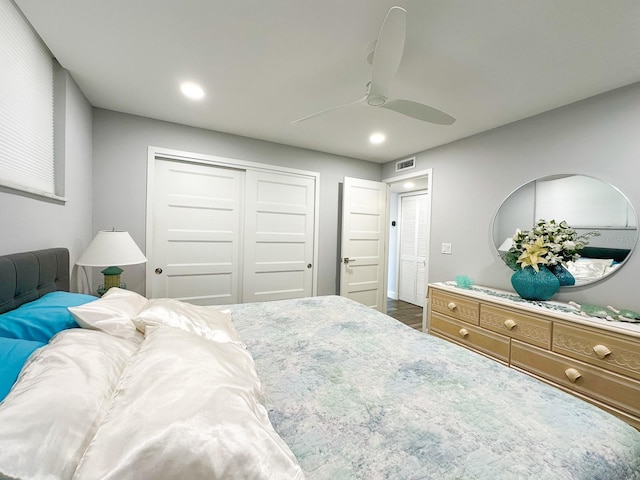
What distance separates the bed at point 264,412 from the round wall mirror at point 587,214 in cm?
167

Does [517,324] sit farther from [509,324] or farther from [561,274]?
[561,274]

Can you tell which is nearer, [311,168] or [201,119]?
[201,119]

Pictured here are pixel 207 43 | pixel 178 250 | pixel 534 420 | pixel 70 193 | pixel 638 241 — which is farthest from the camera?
pixel 178 250

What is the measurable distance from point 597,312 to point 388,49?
7.40ft

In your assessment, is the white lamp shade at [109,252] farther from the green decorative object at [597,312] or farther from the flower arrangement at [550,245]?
the green decorative object at [597,312]

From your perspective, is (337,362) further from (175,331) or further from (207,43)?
(207,43)

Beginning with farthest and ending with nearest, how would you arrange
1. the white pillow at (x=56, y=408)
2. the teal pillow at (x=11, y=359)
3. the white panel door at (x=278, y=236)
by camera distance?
the white panel door at (x=278, y=236) → the teal pillow at (x=11, y=359) → the white pillow at (x=56, y=408)

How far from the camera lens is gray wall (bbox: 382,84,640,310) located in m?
1.99

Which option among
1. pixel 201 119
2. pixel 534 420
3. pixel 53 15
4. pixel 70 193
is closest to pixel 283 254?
pixel 201 119

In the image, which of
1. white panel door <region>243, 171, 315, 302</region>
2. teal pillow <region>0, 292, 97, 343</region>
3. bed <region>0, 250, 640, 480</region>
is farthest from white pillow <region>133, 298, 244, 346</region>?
white panel door <region>243, 171, 315, 302</region>

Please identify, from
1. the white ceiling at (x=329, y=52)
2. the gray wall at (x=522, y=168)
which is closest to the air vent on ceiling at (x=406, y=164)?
the gray wall at (x=522, y=168)

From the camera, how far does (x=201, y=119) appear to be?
277 centimetres

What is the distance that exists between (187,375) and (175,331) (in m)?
0.36

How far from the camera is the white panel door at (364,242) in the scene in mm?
3791
